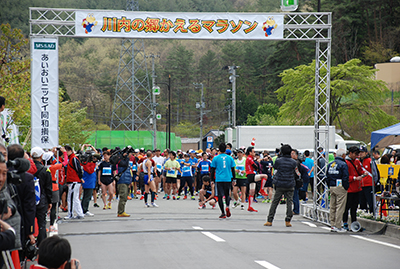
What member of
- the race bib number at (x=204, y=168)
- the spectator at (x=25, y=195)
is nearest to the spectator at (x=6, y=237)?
the spectator at (x=25, y=195)

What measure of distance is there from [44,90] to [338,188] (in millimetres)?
8317

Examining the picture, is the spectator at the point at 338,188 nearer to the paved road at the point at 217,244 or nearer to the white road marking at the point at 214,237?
the paved road at the point at 217,244

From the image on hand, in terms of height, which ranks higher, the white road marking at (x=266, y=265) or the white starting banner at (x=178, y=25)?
the white starting banner at (x=178, y=25)

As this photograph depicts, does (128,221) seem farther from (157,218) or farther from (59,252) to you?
(59,252)

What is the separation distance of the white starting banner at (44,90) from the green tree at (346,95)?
32287 millimetres

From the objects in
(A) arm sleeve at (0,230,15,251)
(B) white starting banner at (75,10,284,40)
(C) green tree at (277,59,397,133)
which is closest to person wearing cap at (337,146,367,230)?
(B) white starting banner at (75,10,284,40)

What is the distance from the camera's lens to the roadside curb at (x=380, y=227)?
12264 mm

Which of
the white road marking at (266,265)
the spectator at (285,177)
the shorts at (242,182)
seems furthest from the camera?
the shorts at (242,182)

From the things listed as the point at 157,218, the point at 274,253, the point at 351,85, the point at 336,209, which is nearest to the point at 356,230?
the point at 336,209

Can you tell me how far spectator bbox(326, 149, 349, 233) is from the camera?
12.3m

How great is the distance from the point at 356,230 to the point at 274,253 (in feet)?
14.6

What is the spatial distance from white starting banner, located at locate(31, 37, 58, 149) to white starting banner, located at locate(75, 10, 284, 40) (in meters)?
1.00

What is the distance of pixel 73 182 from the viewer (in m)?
15.1

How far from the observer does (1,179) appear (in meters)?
4.59
